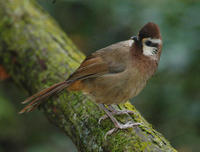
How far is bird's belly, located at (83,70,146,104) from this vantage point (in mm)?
3650

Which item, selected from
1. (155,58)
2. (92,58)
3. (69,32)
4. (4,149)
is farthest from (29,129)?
(155,58)

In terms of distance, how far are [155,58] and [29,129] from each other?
344 centimetres

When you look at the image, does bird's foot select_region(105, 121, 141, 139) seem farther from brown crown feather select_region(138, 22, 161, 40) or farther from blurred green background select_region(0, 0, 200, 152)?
blurred green background select_region(0, 0, 200, 152)

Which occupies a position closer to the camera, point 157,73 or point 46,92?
point 46,92

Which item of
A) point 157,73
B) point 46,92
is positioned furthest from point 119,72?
point 157,73

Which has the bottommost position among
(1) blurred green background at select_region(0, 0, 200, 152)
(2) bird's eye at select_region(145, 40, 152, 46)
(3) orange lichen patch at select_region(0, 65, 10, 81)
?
(1) blurred green background at select_region(0, 0, 200, 152)

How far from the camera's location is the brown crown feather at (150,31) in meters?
3.44

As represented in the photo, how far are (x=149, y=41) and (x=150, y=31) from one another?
0.14m

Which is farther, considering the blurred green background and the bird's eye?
the blurred green background

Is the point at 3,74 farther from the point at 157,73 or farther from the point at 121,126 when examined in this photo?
the point at 121,126

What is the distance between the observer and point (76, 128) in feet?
12.4

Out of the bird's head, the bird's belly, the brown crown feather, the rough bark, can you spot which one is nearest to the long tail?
the rough bark

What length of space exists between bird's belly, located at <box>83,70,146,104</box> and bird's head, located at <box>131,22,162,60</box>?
30 cm

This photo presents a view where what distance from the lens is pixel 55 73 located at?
4.57 meters
